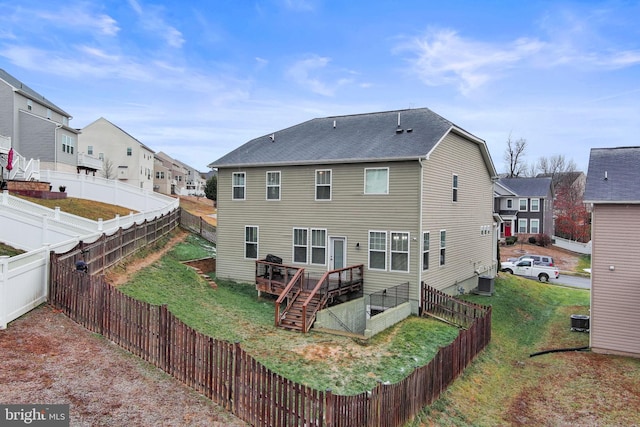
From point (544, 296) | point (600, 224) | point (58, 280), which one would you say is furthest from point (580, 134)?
point (58, 280)

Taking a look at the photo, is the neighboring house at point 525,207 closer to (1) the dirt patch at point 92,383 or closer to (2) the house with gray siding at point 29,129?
(2) the house with gray siding at point 29,129

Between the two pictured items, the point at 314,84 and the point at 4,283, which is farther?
the point at 314,84

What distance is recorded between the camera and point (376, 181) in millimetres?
16766

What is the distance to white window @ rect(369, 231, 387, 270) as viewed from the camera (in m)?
16.6

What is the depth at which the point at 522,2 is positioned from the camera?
18.9 meters

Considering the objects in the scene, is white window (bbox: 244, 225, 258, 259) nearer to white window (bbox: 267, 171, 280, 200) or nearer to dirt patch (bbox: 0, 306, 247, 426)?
white window (bbox: 267, 171, 280, 200)

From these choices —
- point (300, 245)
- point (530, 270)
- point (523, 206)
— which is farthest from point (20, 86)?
point (523, 206)

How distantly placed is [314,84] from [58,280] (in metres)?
27.4

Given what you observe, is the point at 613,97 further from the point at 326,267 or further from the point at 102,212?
the point at 102,212

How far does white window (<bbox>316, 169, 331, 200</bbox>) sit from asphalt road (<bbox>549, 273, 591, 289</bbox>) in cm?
2035

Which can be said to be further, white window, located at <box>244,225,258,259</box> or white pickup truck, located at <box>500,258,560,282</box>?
white pickup truck, located at <box>500,258,560,282</box>

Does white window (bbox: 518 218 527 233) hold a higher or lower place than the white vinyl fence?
lower

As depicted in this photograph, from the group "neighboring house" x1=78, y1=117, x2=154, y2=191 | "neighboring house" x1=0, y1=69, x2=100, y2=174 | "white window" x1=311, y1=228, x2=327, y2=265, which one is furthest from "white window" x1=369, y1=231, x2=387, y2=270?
"neighboring house" x1=78, y1=117, x2=154, y2=191

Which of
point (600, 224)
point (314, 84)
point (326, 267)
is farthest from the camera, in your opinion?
point (314, 84)
